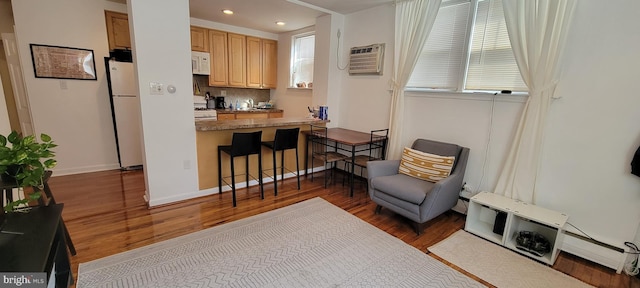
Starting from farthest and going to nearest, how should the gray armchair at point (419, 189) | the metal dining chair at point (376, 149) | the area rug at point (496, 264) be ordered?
the metal dining chair at point (376, 149) < the gray armchair at point (419, 189) < the area rug at point (496, 264)

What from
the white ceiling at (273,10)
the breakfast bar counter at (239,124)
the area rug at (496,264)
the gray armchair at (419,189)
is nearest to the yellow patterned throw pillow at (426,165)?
the gray armchair at (419,189)

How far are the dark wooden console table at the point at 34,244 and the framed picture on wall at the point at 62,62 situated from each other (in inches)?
128

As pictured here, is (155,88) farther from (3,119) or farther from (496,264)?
(496,264)

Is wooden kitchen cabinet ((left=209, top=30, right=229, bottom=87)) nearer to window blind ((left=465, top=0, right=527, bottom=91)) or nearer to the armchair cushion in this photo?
the armchair cushion

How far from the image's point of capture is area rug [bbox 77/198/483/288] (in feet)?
6.19

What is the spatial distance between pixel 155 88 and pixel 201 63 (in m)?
2.23

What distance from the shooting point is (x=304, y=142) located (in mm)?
4133

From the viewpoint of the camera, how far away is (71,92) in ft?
12.2

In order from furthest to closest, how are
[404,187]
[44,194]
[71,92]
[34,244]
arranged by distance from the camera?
[71,92]
[404,187]
[44,194]
[34,244]

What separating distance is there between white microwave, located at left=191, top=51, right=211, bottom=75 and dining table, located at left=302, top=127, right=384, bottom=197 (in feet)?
7.43

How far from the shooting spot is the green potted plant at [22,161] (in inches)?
52.0

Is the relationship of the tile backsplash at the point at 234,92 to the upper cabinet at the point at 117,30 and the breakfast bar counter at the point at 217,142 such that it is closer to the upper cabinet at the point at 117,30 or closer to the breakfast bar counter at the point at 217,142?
the upper cabinet at the point at 117,30

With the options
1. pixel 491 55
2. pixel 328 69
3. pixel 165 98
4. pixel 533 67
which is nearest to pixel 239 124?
pixel 165 98

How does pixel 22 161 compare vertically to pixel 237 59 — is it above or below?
below
